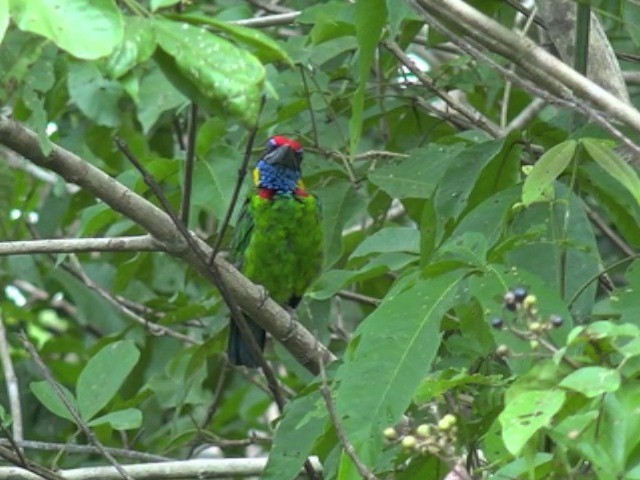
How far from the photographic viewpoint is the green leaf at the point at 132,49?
5.40 ft

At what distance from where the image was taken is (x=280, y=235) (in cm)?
436

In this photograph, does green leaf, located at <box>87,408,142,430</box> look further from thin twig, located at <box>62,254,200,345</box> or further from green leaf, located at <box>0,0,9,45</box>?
green leaf, located at <box>0,0,9,45</box>

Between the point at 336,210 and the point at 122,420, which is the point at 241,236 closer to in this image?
the point at 336,210

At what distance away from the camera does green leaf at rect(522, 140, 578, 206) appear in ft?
7.15

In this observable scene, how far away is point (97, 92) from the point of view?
3.83 m

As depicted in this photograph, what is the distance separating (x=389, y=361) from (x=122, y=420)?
1126 millimetres

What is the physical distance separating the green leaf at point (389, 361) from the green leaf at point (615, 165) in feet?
0.94

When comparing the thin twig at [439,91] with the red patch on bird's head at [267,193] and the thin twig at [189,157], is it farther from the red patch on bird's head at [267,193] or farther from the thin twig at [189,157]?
the red patch on bird's head at [267,193]

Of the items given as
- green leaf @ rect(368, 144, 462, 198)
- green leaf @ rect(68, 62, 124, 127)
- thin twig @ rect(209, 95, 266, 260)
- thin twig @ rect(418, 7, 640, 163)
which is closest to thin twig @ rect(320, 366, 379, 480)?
thin twig @ rect(209, 95, 266, 260)

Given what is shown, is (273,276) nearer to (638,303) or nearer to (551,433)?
(638,303)

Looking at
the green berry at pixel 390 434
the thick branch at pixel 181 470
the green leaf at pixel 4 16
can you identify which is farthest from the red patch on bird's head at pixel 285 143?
the green leaf at pixel 4 16

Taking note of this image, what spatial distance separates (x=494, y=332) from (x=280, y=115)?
1371 mm

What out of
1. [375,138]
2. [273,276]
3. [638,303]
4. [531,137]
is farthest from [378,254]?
[375,138]

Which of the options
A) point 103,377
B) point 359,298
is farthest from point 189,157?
point 359,298
